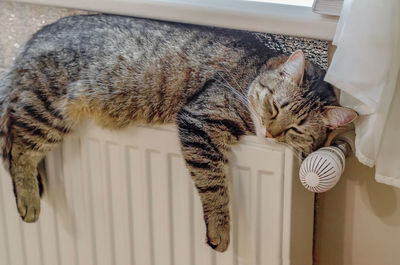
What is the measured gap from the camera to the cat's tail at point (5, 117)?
4.32ft

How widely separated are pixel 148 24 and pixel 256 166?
0.40 meters

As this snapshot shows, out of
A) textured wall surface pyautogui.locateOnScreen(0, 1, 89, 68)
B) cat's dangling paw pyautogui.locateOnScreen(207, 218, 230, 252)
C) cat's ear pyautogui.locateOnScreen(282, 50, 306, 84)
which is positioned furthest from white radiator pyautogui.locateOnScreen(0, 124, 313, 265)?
textured wall surface pyautogui.locateOnScreen(0, 1, 89, 68)

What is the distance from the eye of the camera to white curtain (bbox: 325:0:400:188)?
944mm

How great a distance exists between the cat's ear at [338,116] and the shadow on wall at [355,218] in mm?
173

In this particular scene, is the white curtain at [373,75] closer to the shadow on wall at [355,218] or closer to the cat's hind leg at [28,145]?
the shadow on wall at [355,218]

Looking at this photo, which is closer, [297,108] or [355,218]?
[297,108]

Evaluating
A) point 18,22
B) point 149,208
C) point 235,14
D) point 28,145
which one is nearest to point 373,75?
point 235,14

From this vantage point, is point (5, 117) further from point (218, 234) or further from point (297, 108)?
point (297, 108)

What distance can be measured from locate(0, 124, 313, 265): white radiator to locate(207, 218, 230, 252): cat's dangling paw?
2 centimetres

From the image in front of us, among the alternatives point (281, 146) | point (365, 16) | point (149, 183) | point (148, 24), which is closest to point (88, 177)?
point (149, 183)

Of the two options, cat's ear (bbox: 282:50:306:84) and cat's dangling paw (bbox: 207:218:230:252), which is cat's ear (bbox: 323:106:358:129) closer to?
cat's ear (bbox: 282:50:306:84)

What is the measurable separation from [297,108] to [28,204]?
2.19 feet

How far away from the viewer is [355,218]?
1.28m

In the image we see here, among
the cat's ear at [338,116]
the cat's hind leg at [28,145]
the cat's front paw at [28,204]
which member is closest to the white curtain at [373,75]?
the cat's ear at [338,116]
